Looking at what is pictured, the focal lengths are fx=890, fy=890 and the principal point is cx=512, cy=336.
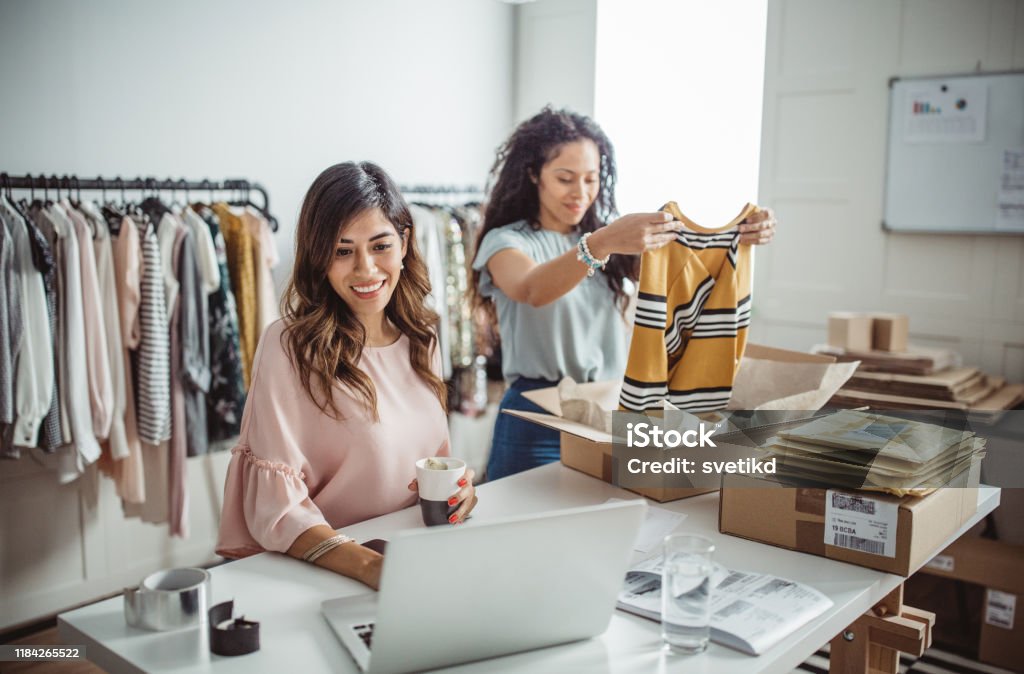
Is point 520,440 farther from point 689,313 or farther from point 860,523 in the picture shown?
point 860,523

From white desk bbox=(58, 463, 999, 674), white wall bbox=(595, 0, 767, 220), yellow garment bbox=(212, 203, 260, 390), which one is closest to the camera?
white desk bbox=(58, 463, 999, 674)

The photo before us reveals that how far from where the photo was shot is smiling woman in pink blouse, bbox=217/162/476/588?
153 cm

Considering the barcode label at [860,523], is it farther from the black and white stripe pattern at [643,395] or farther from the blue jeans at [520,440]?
the blue jeans at [520,440]

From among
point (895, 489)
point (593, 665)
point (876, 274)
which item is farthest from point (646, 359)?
point (876, 274)

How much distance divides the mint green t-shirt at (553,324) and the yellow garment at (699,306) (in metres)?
0.31

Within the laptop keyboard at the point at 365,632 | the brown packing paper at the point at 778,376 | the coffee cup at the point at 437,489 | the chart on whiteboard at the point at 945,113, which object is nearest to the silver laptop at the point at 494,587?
the laptop keyboard at the point at 365,632

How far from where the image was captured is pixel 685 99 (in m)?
4.14

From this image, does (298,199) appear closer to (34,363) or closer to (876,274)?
(34,363)

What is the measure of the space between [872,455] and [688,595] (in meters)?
0.47

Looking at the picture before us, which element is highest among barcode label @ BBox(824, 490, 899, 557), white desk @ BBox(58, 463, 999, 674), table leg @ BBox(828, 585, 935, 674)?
barcode label @ BBox(824, 490, 899, 557)

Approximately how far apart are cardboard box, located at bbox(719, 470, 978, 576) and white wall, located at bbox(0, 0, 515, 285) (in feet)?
8.05

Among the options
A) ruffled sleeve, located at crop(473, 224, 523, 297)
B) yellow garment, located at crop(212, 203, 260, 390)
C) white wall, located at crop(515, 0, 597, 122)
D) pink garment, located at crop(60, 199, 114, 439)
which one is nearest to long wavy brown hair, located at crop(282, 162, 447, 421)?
ruffled sleeve, located at crop(473, 224, 523, 297)

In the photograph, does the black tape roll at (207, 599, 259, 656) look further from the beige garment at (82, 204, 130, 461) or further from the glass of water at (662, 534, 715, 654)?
the beige garment at (82, 204, 130, 461)

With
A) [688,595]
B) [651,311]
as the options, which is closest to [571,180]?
[651,311]
